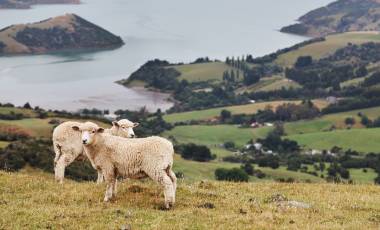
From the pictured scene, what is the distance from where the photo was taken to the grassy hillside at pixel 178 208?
12.7 metres

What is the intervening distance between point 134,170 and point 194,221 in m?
2.61

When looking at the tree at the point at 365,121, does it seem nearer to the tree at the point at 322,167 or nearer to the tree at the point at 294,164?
the tree at the point at 294,164

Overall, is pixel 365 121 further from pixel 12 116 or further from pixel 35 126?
pixel 35 126

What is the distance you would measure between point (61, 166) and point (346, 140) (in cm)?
14237

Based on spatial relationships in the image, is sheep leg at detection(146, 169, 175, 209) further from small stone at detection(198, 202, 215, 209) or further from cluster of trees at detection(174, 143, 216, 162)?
cluster of trees at detection(174, 143, 216, 162)

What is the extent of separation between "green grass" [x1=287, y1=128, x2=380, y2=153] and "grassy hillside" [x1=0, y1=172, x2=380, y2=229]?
13198 cm

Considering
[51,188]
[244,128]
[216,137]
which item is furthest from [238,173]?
[244,128]

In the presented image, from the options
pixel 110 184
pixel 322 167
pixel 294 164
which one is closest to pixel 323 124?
pixel 294 164

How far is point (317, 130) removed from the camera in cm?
18025

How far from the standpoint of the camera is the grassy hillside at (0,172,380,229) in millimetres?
12680

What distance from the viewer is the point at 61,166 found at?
1902 centimetres

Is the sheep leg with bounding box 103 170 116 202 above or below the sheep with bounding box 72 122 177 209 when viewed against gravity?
below

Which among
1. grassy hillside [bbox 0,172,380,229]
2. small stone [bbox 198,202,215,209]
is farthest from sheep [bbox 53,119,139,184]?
small stone [bbox 198,202,215,209]

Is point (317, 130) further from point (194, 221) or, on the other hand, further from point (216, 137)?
point (194, 221)
